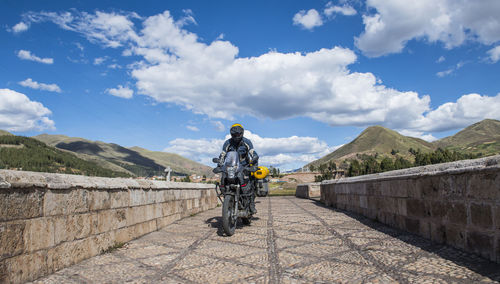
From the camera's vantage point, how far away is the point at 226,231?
17.5ft

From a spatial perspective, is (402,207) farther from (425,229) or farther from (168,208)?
(168,208)

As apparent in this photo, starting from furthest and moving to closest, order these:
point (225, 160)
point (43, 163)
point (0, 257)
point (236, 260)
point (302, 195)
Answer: point (43, 163), point (302, 195), point (225, 160), point (236, 260), point (0, 257)

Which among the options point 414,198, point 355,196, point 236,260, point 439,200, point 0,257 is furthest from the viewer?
point 355,196

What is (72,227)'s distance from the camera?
3.50 meters

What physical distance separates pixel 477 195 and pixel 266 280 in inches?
86.3

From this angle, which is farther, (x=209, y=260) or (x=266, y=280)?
(x=209, y=260)

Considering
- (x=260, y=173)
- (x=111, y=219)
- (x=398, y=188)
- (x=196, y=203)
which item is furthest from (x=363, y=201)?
(x=111, y=219)

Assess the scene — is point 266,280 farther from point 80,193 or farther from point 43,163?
point 43,163

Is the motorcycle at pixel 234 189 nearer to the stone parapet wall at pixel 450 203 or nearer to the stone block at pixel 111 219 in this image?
A: the stone block at pixel 111 219

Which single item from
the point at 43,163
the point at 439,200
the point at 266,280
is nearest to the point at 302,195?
the point at 439,200

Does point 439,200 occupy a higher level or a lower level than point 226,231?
higher

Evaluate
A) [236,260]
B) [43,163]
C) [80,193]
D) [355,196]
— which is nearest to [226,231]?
[236,260]

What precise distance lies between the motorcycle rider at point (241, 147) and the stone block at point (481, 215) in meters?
3.88

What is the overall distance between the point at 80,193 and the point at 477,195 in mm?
4114
